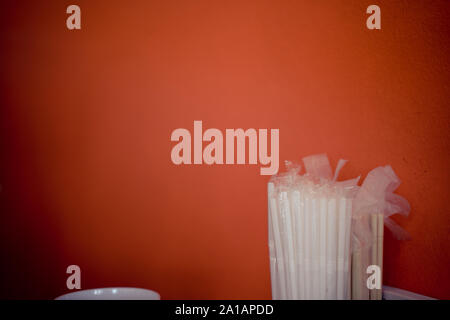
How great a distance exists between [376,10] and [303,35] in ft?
0.85

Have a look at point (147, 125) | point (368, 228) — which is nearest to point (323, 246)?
point (368, 228)

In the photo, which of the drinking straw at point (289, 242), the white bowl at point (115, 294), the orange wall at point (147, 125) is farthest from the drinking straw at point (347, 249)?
the orange wall at point (147, 125)

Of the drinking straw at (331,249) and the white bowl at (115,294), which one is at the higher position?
the drinking straw at (331,249)

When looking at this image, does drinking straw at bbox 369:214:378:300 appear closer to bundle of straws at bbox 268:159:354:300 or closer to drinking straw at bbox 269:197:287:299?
bundle of straws at bbox 268:159:354:300

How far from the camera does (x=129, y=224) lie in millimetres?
1529

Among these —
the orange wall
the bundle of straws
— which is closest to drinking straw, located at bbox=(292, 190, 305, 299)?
the bundle of straws

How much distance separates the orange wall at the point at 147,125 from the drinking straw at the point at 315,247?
1.98 feet

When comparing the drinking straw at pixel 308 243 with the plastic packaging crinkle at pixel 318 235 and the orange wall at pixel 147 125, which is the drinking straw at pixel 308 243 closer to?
the plastic packaging crinkle at pixel 318 235

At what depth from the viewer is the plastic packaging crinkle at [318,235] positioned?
82cm

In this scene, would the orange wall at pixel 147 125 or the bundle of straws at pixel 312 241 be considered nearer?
the bundle of straws at pixel 312 241

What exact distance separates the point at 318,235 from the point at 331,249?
0.13 feet

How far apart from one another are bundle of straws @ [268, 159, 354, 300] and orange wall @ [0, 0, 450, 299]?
596mm

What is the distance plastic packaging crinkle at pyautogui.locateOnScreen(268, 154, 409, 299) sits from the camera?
32.4 inches

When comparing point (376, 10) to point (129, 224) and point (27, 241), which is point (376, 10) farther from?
point (27, 241)
